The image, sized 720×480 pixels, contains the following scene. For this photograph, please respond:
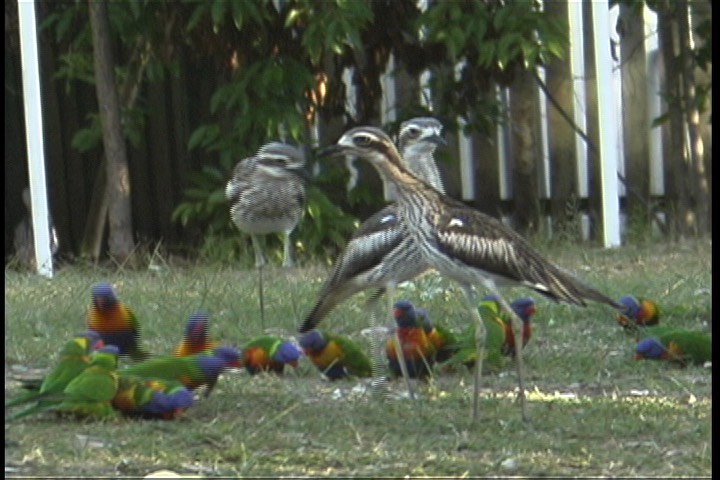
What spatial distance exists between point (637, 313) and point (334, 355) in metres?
1.75

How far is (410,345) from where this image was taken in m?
7.46

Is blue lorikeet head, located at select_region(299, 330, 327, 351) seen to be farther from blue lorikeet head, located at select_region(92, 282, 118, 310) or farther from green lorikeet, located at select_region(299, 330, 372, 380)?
blue lorikeet head, located at select_region(92, 282, 118, 310)

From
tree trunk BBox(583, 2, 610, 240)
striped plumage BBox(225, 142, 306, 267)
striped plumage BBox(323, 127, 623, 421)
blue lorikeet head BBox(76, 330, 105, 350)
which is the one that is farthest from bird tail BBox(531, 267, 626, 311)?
tree trunk BBox(583, 2, 610, 240)

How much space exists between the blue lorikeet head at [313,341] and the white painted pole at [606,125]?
18.4 feet

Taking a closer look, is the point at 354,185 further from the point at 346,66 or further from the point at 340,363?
the point at 340,363

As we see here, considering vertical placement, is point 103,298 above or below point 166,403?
above

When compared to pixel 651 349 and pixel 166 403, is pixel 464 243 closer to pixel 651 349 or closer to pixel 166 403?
pixel 166 403

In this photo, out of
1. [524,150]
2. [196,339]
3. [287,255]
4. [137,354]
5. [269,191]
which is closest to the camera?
[196,339]

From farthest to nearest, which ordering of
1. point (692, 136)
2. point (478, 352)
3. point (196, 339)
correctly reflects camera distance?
point (692, 136)
point (196, 339)
point (478, 352)

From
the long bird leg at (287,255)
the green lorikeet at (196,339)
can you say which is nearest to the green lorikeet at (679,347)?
the green lorikeet at (196,339)

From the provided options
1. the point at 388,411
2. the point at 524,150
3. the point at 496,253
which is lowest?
the point at 388,411

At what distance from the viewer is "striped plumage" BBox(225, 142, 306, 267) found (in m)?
10.0

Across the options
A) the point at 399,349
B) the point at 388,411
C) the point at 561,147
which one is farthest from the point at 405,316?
the point at 561,147

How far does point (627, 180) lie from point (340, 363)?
663 cm
